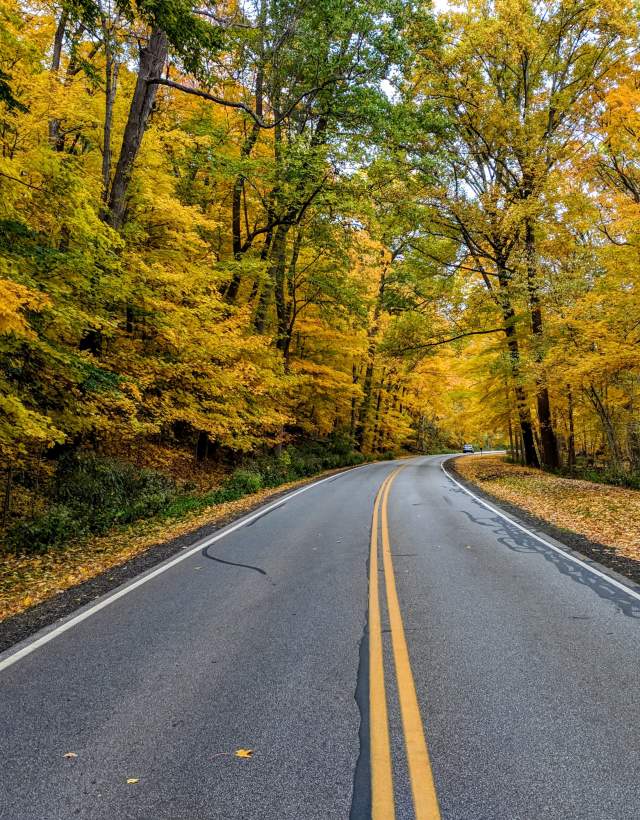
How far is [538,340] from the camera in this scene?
1557cm

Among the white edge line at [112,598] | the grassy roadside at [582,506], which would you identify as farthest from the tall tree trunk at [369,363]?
the white edge line at [112,598]

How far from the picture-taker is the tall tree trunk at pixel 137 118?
31.5 ft

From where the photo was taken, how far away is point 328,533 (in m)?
8.70

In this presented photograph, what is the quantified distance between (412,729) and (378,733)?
0.23 metres

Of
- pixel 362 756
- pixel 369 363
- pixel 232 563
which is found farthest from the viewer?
pixel 369 363

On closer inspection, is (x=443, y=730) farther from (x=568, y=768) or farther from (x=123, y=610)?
(x=123, y=610)

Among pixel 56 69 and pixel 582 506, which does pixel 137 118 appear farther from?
pixel 582 506

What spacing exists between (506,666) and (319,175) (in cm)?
1284

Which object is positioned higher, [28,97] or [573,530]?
[28,97]

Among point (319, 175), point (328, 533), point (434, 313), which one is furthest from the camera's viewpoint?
point (434, 313)

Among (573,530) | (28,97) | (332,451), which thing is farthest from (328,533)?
(332,451)

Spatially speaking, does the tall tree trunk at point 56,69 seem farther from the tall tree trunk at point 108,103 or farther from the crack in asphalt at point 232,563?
the crack in asphalt at point 232,563

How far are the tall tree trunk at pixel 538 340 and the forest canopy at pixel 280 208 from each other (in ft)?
0.39

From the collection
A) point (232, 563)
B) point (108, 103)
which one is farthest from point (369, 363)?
point (232, 563)
